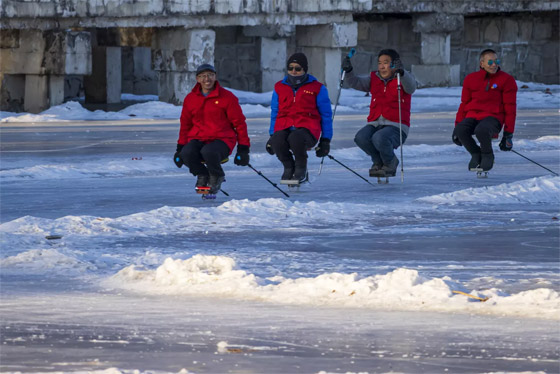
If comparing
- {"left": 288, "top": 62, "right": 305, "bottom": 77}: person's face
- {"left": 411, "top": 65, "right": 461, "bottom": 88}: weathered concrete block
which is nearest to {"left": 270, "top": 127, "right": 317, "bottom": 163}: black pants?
{"left": 288, "top": 62, "right": 305, "bottom": 77}: person's face

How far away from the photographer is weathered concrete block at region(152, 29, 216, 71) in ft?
72.4

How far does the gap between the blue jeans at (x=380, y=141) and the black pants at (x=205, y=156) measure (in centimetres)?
167

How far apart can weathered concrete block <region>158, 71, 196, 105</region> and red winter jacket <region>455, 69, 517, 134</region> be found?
10106 millimetres

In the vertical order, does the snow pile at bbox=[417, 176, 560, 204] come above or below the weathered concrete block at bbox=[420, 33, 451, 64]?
below

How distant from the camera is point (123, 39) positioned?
944 inches

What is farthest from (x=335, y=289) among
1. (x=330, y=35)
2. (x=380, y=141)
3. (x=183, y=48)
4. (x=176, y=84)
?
(x=330, y=35)

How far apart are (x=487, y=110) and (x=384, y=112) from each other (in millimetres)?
1093

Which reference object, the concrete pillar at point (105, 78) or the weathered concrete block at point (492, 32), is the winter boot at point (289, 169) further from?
the weathered concrete block at point (492, 32)

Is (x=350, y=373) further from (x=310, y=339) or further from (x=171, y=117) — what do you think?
(x=171, y=117)

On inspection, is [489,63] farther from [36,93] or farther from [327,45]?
[327,45]

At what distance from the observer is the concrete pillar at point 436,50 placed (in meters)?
27.8

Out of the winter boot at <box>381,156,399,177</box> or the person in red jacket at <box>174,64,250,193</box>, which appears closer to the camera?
the person in red jacket at <box>174,64,250,193</box>

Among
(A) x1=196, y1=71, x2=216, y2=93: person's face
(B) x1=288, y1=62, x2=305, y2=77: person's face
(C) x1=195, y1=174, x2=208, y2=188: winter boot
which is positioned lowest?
(C) x1=195, y1=174, x2=208, y2=188: winter boot

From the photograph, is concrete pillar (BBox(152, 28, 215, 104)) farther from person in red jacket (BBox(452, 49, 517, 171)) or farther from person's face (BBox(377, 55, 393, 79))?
person's face (BBox(377, 55, 393, 79))
